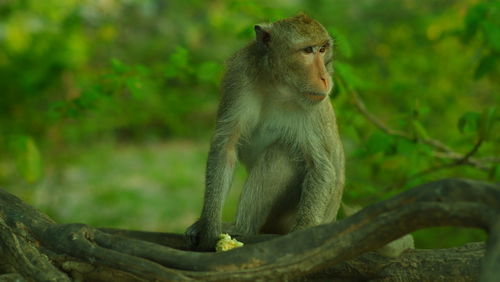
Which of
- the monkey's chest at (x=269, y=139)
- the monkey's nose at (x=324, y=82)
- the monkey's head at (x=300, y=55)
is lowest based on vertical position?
the monkey's chest at (x=269, y=139)

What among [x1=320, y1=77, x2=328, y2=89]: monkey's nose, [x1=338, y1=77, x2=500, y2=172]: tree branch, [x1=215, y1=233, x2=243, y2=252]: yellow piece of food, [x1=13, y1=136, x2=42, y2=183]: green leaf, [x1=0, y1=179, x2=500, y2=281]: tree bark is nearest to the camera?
[x1=0, y1=179, x2=500, y2=281]: tree bark

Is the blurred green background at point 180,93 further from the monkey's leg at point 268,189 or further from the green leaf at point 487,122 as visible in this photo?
the monkey's leg at point 268,189

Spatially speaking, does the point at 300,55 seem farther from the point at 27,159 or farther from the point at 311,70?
the point at 27,159

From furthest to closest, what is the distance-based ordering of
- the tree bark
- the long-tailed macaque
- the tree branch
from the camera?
the tree branch < the long-tailed macaque < the tree bark

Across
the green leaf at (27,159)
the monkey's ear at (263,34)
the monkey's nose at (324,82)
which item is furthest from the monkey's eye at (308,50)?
the green leaf at (27,159)

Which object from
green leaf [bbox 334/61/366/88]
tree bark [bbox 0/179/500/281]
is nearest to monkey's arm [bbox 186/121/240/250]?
green leaf [bbox 334/61/366/88]

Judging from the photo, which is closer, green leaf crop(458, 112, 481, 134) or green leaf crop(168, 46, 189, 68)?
Answer: green leaf crop(458, 112, 481, 134)

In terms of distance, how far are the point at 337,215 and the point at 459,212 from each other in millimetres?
2562

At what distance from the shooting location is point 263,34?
4.75m

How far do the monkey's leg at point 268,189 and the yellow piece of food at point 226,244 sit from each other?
0.48 metres

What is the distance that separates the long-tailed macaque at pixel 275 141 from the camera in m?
4.65

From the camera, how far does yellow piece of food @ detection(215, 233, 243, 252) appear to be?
4297 millimetres

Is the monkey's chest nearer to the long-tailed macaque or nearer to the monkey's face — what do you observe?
the long-tailed macaque

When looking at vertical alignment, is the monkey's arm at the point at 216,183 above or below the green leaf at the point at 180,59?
below
